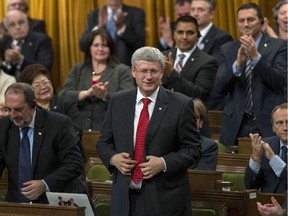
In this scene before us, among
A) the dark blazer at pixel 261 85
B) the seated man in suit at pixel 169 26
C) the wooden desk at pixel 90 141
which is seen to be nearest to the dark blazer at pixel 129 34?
the seated man in suit at pixel 169 26

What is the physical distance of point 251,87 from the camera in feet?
21.5

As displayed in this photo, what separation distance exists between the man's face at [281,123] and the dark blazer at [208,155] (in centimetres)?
53

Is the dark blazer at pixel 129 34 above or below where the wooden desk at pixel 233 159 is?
above

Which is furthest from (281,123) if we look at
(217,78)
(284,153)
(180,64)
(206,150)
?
(180,64)

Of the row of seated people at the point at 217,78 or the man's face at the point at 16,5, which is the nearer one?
the row of seated people at the point at 217,78

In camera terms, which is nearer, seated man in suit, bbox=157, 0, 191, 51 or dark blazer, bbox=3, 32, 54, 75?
seated man in suit, bbox=157, 0, 191, 51

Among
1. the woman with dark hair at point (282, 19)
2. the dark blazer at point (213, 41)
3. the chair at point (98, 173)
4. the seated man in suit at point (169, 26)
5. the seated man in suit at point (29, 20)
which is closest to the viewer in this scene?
the chair at point (98, 173)

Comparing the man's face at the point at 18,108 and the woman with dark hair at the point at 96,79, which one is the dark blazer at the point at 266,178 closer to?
the man's face at the point at 18,108

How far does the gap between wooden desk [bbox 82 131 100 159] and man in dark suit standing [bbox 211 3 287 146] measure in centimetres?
91

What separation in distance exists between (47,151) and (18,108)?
0.30m

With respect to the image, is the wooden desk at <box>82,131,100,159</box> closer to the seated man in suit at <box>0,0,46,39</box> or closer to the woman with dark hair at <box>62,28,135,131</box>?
the woman with dark hair at <box>62,28,135,131</box>

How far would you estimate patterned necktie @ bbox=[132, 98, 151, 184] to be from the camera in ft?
16.9

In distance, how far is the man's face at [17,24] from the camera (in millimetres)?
8328

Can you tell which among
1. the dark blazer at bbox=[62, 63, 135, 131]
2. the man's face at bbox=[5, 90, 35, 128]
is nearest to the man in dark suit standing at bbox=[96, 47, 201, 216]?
the man's face at bbox=[5, 90, 35, 128]
